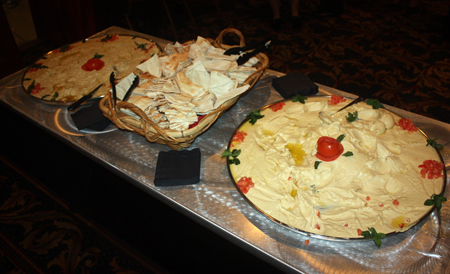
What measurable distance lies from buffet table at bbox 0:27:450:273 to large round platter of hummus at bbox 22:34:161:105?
2.7 inches

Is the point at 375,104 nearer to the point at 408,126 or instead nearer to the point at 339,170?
the point at 408,126

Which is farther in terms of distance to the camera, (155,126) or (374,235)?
(155,126)

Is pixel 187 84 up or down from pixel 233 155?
up

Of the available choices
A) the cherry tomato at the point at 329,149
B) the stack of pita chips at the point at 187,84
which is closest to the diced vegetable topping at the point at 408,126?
the cherry tomato at the point at 329,149

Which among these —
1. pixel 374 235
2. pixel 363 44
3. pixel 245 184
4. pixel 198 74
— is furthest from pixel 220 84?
pixel 363 44

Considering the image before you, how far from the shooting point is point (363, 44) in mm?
2705

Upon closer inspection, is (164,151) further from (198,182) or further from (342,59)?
(342,59)

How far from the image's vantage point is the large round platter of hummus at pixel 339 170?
27.7 inches

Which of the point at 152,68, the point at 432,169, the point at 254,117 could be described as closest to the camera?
the point at 432,169

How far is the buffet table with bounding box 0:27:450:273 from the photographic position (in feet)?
2.20

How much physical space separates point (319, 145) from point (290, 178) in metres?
0.13

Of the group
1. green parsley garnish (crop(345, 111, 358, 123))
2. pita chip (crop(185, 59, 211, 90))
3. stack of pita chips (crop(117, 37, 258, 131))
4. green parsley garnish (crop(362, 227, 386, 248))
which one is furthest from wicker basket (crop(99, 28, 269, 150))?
green parsley garnish (crop(362, 227, 386, 248))

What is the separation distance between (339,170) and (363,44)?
2.40 metres

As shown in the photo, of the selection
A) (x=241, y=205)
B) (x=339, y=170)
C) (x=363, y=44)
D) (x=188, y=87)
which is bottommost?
(x=363, y=44)
